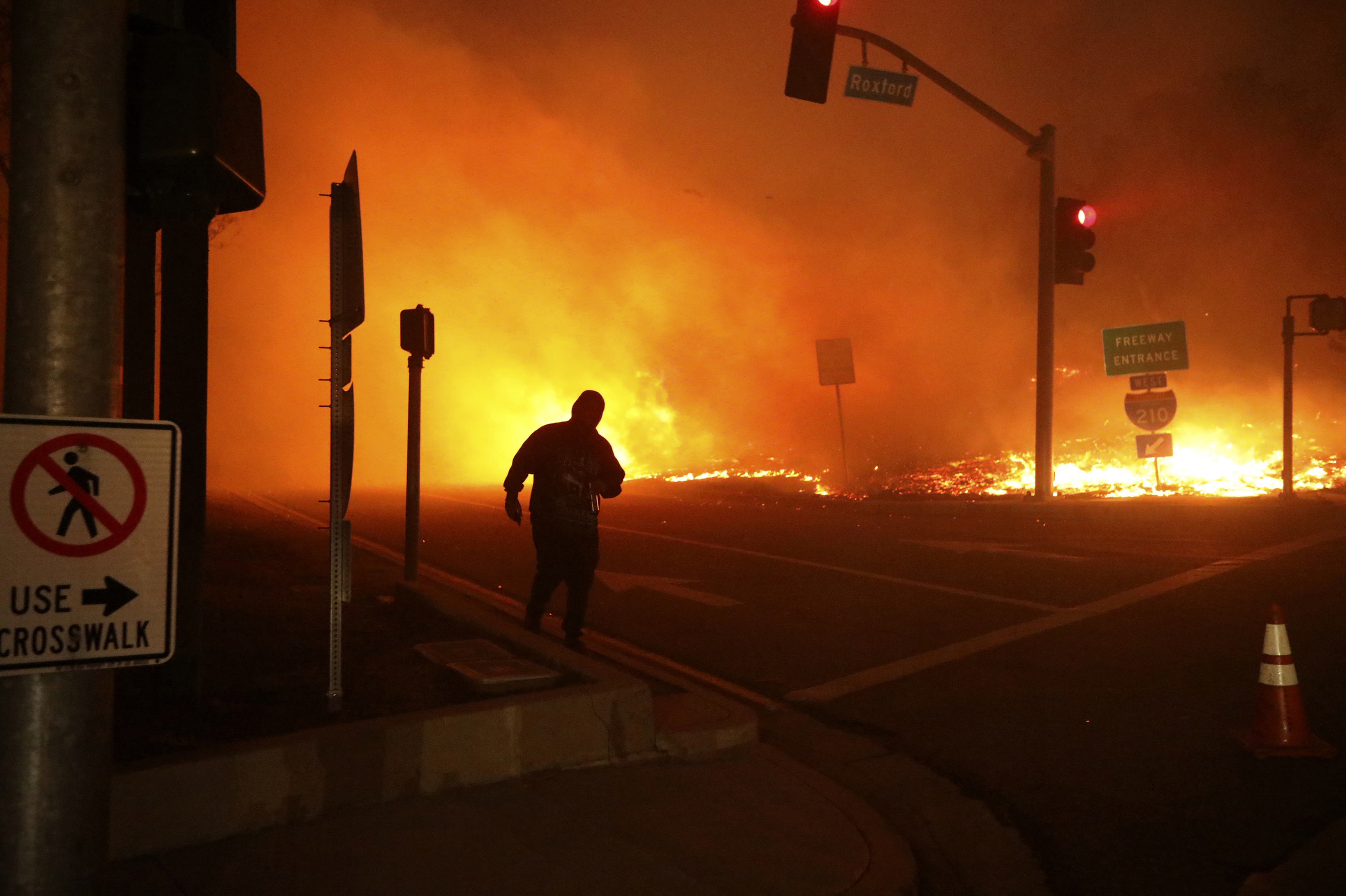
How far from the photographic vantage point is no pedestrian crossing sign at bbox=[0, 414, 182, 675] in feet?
6.65

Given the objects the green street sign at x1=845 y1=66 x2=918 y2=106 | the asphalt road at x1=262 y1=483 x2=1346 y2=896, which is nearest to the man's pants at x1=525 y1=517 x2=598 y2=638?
the asphalt road at x1=262 y1=483 x2=1346 y2=896

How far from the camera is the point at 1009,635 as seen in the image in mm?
7234

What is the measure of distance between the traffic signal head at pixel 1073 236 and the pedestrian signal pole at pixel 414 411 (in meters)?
8.84

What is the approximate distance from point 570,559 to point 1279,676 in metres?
3.78

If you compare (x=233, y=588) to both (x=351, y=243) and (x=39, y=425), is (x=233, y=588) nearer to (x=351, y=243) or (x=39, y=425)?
(x=351, y=243)

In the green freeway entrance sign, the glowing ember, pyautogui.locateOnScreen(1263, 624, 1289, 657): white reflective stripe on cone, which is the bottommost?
pyautogui.locateOnScreen(1263, 624, 1289, 657): white reflective stripe on cone

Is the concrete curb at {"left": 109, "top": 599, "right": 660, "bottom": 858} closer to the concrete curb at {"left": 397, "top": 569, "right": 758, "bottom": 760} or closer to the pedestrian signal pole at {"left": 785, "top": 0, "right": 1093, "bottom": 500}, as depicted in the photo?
the concrete curb at {"left": 397, "top": 569, "right": 758, "bottom": 760}

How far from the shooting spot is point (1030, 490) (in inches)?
693

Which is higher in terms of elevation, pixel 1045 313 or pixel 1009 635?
pixel 1045 313

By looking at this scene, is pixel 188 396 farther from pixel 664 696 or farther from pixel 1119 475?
pixel 1119 475

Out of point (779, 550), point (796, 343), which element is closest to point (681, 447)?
point (796, 343)

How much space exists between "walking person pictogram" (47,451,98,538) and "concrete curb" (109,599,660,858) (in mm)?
1740

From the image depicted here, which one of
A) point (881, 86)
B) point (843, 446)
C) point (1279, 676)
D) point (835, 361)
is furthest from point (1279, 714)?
point (835, 361)

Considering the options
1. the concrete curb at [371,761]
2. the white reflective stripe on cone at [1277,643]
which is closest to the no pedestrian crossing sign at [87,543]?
the concrete curb at [371,761]
